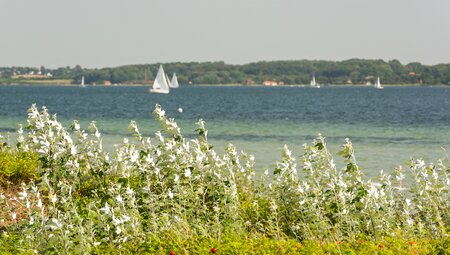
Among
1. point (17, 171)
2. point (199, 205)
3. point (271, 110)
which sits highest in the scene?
point (199, 205)

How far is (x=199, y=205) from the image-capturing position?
11172mm

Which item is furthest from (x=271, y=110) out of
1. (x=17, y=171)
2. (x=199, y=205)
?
(x=199, y=205)

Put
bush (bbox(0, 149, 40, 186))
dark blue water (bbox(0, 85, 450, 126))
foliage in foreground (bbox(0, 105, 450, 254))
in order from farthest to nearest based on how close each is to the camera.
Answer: dark blue water (bbox(0, 85, 450, 126)) < bush (bbox(0, 149, 40, 186)) < foliage in foreground (bbox(0, 105, 450, 254))

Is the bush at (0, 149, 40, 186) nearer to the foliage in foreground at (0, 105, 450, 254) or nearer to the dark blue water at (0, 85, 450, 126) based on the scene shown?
the foliage in foreground at (0, 105, 450, 254)

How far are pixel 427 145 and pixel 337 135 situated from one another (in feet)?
27.7

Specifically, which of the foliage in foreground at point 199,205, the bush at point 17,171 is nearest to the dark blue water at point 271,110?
the bush at point 17,171

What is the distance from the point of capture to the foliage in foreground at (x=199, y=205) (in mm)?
9344

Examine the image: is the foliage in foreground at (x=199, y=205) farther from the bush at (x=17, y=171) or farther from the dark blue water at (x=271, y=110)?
the dark blue water at (x=271, y=110)

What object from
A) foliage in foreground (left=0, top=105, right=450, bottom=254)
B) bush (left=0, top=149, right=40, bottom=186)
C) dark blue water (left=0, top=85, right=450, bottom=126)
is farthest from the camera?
dark blue water (left=0, top=85, right=450, bottom=126)

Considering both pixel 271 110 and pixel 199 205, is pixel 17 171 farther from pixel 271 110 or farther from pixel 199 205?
pixel 271 110

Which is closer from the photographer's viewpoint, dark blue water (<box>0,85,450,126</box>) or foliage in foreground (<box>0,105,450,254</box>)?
foliage in foreground (<box>0,105,450,254</box>)

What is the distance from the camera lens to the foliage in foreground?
9.34 m

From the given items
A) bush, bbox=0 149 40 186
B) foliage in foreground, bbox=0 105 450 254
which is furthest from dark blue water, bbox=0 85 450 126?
foliage in foreground, bbox=0 105 450 254

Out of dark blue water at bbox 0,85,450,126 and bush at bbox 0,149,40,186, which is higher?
bush at bbox 0,149,40,186
